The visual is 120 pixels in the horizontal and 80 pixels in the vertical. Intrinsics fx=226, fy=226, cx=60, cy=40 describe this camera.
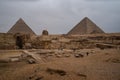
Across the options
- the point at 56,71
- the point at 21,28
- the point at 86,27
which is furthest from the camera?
the point at 86,27

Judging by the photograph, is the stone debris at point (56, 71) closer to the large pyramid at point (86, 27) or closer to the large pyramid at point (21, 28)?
the large pyramid at point (21, 28)

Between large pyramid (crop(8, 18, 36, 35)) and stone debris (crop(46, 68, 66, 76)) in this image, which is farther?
large pyramid (crop(8, 18, 36, 35))

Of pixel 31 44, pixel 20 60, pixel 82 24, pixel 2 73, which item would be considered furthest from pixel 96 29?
pixel 2 73

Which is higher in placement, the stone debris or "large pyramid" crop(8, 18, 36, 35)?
"large pyramid" crop(8, 18, 36, 35)

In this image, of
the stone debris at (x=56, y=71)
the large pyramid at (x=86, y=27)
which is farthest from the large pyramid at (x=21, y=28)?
the stone debris at (x=56, y=71)

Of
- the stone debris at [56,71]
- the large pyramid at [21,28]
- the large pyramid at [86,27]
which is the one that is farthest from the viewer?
the large pyramid at [86,27]

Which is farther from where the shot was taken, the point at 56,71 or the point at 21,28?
the point at 21,28

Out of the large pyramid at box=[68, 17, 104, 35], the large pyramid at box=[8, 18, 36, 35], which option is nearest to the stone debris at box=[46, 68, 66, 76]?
the large pyramid at box=[8, 18, 36, 35]

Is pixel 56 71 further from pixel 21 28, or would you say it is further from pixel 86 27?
pixel 86 27

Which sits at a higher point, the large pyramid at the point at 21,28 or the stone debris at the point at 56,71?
the large pyramid at the point at 21,28

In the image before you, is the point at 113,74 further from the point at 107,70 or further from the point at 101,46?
the point at 101,46

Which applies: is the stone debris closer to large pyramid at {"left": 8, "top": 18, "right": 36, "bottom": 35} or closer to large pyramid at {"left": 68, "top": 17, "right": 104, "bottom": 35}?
large pyramid at {"left": 8, "top": 18, "right": 36, "bottom": 35}

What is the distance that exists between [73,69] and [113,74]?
1521mm

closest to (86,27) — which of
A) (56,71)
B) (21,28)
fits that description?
(21,28)
